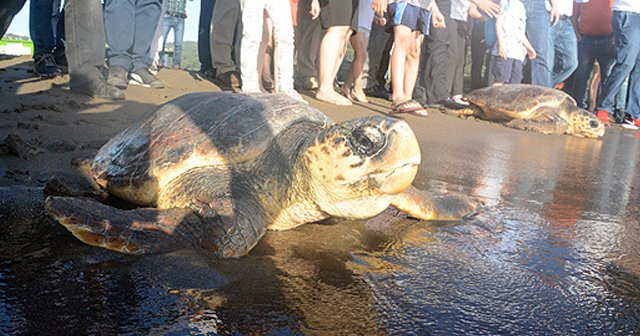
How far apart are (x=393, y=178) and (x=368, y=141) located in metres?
0.13

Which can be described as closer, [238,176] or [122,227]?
[122,227]

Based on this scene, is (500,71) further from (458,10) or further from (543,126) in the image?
(543,126)

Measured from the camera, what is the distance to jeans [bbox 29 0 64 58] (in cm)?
491

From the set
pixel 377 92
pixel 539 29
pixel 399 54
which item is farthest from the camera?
pixel 377 92

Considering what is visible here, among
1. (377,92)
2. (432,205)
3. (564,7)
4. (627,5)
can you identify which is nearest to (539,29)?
(564,7)

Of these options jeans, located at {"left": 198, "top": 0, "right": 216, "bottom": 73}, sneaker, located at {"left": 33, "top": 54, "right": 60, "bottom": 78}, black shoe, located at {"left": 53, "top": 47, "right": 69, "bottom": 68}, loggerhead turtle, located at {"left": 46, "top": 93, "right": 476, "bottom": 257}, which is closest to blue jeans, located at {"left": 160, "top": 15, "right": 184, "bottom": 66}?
jeans, located at {"left": 198, "top": 0, "right": 216, "bottom": 73}

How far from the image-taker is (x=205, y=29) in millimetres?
6234

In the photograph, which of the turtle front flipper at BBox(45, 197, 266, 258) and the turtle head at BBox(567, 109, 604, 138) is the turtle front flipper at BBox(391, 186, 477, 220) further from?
the turtle head at BBox(567, 109, 604, 138)

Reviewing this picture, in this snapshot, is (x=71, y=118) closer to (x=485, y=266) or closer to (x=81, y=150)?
(x=81, y=150)

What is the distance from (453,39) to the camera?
21.9 feet

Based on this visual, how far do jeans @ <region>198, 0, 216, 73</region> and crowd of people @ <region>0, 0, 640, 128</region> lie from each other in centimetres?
1

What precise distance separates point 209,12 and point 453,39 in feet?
9.72

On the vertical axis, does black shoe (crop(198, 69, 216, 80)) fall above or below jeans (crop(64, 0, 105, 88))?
below

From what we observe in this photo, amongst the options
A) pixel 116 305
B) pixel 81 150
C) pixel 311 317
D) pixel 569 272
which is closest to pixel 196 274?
pixel 116 305
